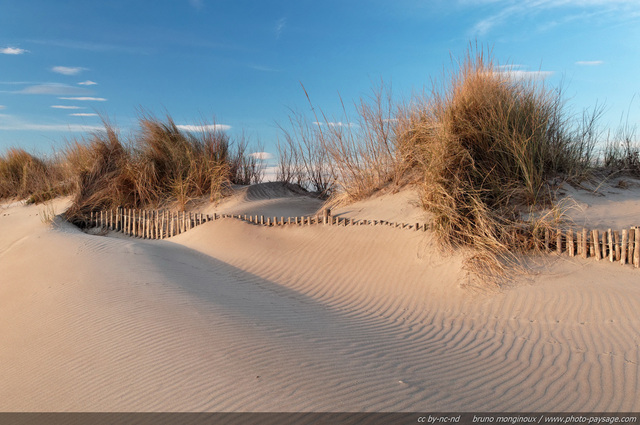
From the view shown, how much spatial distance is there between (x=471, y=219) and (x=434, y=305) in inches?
63.0

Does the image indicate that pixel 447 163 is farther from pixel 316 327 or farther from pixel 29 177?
pixel 29 177

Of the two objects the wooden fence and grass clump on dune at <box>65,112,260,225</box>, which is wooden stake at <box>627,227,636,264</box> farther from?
grass clump on dune at <box>65,112,260,225</box>

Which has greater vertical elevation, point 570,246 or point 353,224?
point 353,224

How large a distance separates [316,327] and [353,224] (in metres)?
3.64

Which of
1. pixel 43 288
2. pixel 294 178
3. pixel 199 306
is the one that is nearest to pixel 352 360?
pixel 199 306

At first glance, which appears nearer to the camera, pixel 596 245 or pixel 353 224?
pixel 596 245

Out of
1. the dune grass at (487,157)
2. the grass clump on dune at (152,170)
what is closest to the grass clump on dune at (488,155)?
the dune grass at (487,157)

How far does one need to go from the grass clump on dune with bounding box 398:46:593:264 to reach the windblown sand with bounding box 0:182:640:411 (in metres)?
0.62

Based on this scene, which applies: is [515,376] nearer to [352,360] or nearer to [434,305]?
[352,360]

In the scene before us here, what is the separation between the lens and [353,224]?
8.13 metres

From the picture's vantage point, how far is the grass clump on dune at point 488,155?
256 inches

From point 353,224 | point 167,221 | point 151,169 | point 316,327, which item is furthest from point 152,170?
point 316,327

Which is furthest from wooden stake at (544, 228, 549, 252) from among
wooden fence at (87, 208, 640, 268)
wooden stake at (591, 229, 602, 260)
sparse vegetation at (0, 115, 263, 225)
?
sparse vegetation at (0, 115, 263, 225)

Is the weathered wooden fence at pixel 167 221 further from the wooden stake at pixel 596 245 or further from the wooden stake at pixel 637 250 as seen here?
the wooden stake at pixel 637 250
